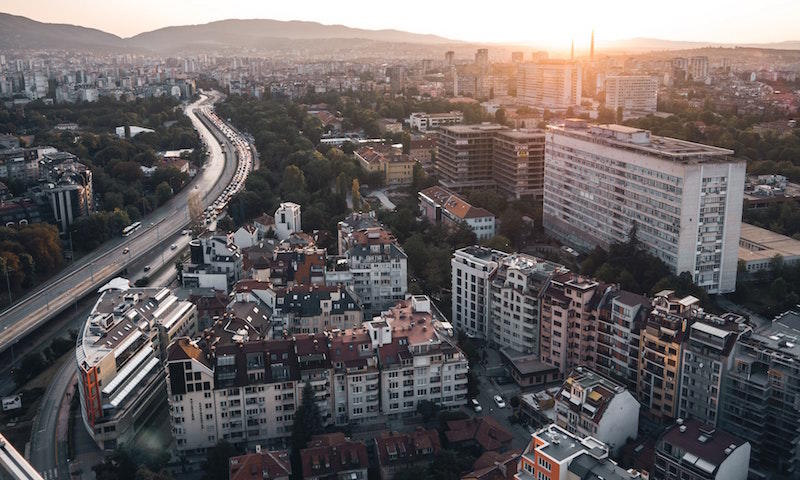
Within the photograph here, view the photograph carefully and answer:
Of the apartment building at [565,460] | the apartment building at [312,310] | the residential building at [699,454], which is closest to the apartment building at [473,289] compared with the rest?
the apartment building at [312,310]

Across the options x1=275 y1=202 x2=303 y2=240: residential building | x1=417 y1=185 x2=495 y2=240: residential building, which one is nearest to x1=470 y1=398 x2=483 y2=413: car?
x1=417 y1=185 x2=495 y2=240: residential building

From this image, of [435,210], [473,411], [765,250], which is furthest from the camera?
[435,210]

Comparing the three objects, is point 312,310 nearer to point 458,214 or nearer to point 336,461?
point 336,461

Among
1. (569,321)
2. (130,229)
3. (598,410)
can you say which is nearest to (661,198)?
(569,321)

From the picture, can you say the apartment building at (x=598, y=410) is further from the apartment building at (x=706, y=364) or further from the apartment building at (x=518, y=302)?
the apartment building at (x=518, y=302)

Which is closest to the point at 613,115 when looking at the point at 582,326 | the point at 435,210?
the point at 435,210

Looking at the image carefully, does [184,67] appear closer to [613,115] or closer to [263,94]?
[263,94]

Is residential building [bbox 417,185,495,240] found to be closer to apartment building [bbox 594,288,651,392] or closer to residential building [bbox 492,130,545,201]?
residential building [bbox 492,130,545,201]
